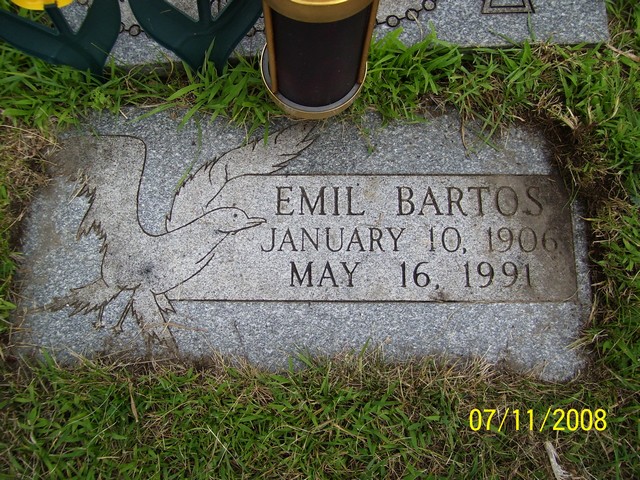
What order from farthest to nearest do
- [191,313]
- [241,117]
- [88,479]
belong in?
[241,117], [191,313], [88,479]

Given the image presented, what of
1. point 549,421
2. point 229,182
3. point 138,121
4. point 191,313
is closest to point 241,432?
point 191,313

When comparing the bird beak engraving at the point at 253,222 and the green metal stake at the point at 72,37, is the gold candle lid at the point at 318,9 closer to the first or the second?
the bird beak engraving at the point at 253,222

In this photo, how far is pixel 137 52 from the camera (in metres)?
1.94

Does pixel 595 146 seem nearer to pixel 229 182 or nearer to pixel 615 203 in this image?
pixel 615 203

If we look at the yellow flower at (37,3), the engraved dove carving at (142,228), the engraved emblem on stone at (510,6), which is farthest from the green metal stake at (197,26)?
the engraved emblem on stone at (510,6)

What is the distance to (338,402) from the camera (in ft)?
5.71

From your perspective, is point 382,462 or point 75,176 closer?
point 382,462

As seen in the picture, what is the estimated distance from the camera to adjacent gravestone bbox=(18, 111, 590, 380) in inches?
69.9

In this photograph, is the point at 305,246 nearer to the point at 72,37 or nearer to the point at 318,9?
the point at 318,9

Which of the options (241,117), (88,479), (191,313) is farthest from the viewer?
(241,117)

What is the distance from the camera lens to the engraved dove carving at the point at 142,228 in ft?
5.88

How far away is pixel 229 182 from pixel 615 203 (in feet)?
4.52
